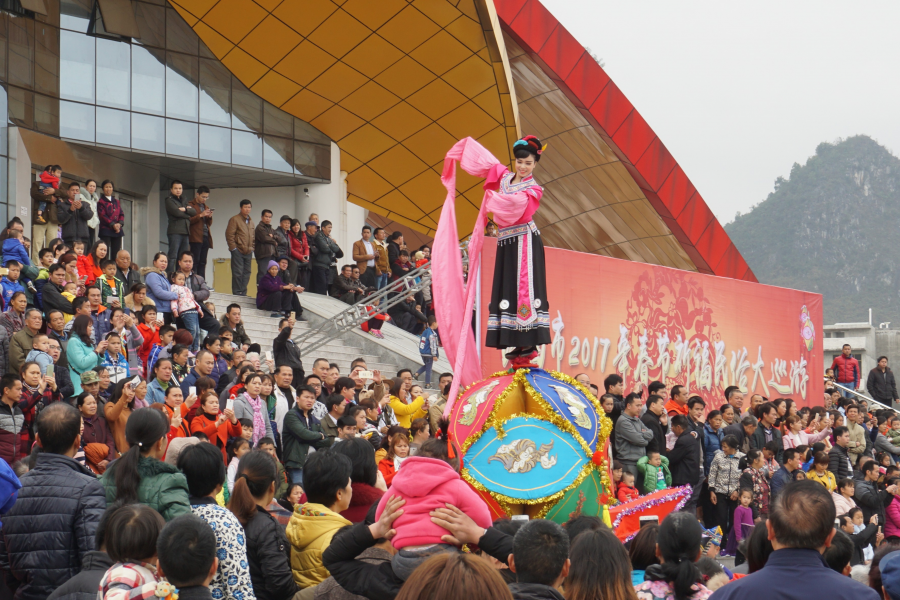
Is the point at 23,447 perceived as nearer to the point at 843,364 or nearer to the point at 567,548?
the point at 567,548

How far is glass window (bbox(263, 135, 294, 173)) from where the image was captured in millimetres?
18766

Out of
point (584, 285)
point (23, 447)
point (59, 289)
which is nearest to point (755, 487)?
point (584, 285)

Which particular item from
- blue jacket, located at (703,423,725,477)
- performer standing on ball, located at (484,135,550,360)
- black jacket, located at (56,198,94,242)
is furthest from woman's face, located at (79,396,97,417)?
blue jacket, located at (703,423,725,477)

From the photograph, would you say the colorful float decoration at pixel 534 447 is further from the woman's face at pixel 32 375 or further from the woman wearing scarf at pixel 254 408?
the woman's face at pixel 32 375

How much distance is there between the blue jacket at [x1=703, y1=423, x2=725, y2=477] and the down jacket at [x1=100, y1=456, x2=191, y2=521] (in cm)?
771

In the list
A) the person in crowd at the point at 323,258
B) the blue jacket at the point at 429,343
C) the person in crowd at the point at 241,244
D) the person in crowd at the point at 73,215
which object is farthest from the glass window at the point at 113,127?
the blue jacket at the point at 429,343

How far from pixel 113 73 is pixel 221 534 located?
14.9 metres

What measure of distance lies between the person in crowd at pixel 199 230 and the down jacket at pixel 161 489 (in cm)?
1120

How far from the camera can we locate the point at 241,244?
51.0 ft

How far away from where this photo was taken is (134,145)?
17.0 meters

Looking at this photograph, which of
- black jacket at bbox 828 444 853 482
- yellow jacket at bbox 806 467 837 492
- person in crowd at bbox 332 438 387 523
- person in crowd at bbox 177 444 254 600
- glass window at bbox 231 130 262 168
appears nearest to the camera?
person in crowd at bbox 177 444 254 600

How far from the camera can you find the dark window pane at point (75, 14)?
1636 cm

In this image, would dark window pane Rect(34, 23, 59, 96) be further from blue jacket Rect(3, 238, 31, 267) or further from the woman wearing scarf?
the woman wearing scarf

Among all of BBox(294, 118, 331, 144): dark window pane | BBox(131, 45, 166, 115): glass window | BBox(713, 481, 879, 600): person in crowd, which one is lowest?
BBox(713, 481, 879, 600): person in crowd
